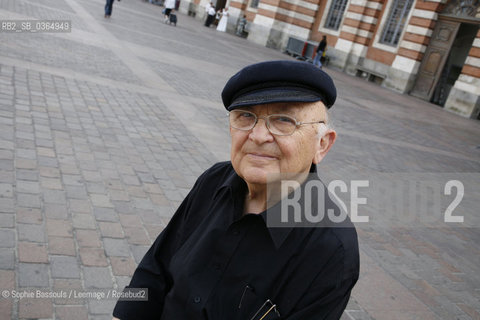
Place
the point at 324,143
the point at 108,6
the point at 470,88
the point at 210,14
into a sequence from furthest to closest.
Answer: the point at 210,14
the point at 470,88
the point at 108,6
the point at 324,143

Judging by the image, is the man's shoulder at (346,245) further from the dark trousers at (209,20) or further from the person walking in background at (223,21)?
the dark trousers at (209,20)

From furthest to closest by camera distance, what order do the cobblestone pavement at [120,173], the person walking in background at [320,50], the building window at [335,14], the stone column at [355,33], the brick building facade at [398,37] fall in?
the building window at [335,14], the stone column at [355,33], the person walking in background at [320,50], the brick building facade at [398,37], the cobblestone pavement at [120,173]

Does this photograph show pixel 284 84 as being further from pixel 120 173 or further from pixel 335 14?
pixel 335 14

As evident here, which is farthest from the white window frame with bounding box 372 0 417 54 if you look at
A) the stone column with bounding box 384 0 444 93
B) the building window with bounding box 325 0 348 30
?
the building window with bounding box 325 0 348 30

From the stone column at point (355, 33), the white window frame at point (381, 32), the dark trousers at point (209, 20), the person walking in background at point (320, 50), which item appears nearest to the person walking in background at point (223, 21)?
the dark trousers at point (209, 20)

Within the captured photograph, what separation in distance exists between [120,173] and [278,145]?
133 inches

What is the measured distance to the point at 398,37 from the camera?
21.7 m

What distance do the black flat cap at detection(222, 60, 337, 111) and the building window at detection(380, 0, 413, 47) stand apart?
885 inches

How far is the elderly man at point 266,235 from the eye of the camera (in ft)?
4.76

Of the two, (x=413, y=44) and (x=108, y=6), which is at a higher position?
(x=413, y=44)

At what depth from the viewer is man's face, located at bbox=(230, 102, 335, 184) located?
1571mm

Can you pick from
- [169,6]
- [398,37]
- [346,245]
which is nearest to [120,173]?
[346,245]

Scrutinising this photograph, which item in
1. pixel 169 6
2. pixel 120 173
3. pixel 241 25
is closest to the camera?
pixel 120 173

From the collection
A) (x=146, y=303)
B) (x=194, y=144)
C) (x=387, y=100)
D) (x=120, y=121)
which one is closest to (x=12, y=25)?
(x=120, y=121)
